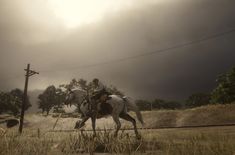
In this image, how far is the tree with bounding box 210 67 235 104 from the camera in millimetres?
56406

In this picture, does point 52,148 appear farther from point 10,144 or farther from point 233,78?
point 233,78

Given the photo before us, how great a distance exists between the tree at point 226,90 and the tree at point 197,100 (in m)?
44.7

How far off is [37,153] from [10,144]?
452 millimetres

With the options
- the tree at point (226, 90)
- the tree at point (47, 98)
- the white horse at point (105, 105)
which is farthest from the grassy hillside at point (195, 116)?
the tree at point (47, 98)

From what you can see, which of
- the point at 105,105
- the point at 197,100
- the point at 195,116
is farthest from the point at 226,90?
the point at 197,100

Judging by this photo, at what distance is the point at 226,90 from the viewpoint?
56875 millimetres

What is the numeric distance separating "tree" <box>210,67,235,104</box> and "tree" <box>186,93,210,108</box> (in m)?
44.7

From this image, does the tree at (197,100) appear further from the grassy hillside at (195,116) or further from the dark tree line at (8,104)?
the grassy hillside at (195,116)

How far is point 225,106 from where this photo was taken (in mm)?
33562

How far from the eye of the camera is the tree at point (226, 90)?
5641 centimetres

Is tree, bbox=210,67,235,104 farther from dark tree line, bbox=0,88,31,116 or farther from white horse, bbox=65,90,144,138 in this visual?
dark tree line, bbox=0,88,31,116

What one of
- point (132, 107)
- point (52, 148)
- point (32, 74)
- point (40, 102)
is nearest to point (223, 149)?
point (52, 148)

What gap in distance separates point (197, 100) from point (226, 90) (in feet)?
168

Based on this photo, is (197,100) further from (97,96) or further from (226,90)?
(97,96)
